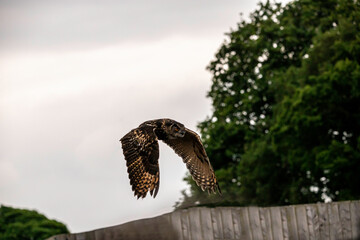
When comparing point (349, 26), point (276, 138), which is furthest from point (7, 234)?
point (349, 26)

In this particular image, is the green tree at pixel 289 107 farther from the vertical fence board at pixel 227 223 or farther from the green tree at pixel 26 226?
the vertical fence board at pixel 227 223

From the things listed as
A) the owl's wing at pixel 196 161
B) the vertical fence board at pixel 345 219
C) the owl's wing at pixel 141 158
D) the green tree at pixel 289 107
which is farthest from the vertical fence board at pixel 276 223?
the green tree at pixel 289 107

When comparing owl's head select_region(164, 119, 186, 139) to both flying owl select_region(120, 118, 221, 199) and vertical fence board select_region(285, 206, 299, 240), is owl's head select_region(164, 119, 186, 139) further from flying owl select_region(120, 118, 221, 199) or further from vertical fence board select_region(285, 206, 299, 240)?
vertical fence board select_region(285, 206, 299, 240)

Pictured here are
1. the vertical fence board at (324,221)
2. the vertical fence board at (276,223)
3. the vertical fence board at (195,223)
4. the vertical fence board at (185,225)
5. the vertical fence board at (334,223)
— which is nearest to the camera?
the vertical fence board at (185,225)

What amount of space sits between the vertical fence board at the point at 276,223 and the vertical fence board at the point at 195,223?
1.39m

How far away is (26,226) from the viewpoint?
70.2ft

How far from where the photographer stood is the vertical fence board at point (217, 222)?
37.6 feet

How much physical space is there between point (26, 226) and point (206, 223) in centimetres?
1099

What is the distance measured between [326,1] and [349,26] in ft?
12.3

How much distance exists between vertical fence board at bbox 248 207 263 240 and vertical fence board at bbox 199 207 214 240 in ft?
2.49

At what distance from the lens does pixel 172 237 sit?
10.7 metres

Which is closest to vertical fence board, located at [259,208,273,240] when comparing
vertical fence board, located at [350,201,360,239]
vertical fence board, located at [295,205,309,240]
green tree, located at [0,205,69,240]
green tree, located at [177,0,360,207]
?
vertical fence board, located at [295,205,309,240]

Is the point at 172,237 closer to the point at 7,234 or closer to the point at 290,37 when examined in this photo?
the point at 7,234

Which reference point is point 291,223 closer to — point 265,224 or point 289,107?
point 265,224
